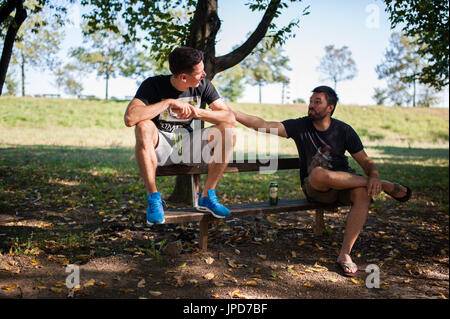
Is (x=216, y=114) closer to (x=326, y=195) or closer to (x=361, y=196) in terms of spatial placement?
(x=326, y=195)

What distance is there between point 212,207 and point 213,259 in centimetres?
53

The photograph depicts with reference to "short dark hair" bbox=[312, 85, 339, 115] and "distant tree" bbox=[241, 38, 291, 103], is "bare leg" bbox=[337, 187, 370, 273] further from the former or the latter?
"distant tree" bbox=[241, 38, 291, 103]

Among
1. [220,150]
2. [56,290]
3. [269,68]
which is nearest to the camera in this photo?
[56,290]

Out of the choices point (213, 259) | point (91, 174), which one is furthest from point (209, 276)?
point (91, 174)

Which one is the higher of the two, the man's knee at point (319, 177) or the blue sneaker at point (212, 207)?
the man's knee at point (319, 177)

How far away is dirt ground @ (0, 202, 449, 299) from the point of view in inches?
124

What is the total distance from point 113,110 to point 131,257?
25.1m

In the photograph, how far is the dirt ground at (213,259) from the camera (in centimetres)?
316

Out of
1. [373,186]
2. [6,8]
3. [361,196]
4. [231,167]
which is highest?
[6,8]

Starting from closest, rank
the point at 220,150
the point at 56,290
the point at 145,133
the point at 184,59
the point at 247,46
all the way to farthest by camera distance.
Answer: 1. the point at 56,290
2. the point at 145,133
3. the point at 184,59
4. the point at 220,150
5. the point at 247,46

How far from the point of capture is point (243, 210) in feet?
12.7

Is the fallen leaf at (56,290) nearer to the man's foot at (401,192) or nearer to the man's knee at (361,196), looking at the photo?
the man's knee at (361,196)

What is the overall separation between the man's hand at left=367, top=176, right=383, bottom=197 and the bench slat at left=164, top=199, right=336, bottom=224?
540 millimetres

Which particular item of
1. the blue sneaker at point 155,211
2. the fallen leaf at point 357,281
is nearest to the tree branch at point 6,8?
the blue sneaker at point 155,211
